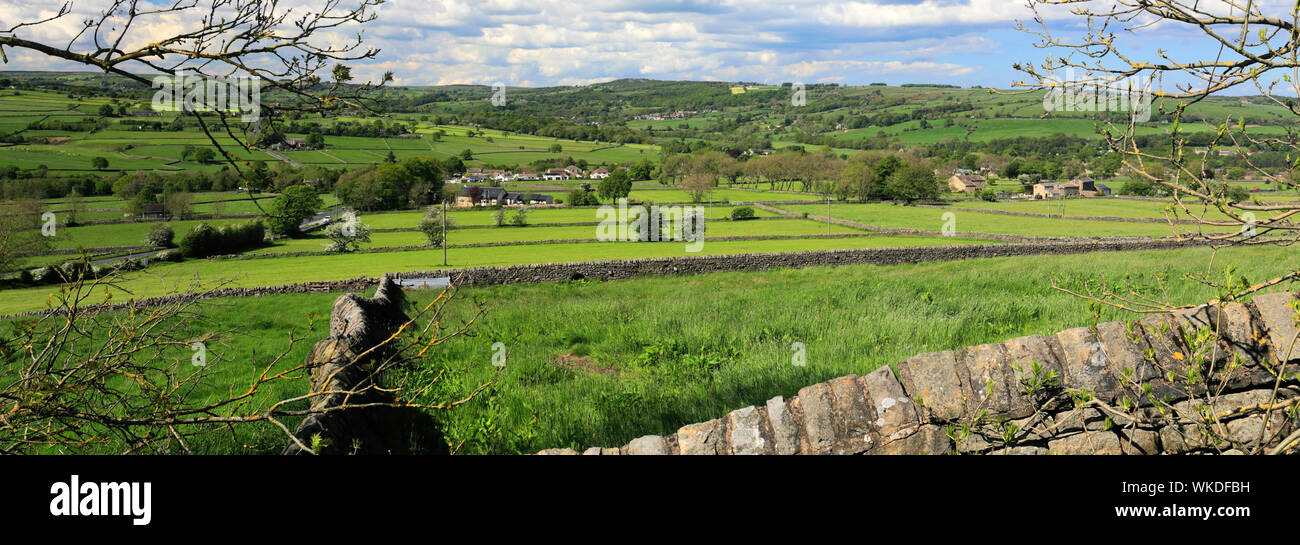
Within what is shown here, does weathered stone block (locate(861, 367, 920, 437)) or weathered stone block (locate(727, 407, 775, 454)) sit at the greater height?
weathered stone block (locate(861, 367, 920, 437))

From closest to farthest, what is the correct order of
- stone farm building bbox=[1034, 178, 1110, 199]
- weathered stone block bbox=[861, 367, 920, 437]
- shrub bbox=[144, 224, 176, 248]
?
weathered stone block bbox=[861, 367, 920, 437], shrub bbox=[144, 224, 176, 248], stone farm building bbox=[1034, 178, 1110, 199]

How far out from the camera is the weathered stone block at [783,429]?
3902mm

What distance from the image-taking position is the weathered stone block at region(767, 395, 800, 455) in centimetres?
390

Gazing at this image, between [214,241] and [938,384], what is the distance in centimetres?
4618

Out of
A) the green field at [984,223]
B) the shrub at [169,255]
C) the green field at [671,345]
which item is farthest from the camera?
the green field at [984,223]

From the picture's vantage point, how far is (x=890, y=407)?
12.4 feet

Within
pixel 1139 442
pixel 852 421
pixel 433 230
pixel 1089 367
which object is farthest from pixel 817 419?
pixel 433 230

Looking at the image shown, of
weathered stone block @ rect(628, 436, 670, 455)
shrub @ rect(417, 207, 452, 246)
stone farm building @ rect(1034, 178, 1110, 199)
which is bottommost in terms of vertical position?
weathered stone block @ rect(628, 436, 670, 455)

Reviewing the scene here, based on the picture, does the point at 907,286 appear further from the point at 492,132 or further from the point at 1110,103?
the point at 492,132

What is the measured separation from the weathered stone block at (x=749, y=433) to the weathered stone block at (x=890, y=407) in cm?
64

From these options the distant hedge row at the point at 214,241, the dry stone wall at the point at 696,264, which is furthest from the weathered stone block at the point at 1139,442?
the distant hedge row at the point at 214,241

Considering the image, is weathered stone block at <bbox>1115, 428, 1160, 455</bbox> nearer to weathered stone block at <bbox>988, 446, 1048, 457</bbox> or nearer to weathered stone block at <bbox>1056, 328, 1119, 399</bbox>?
weathered stone block at <bbox>1056, 328, 1119, 399</bbox>

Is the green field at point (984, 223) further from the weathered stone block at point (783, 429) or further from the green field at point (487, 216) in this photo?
the weathered stone block at point (783, 429)

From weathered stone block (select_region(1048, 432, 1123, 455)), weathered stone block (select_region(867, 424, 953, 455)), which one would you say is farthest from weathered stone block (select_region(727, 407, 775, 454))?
weathered stone block (select_region(1048, 432, 1123, 455))
